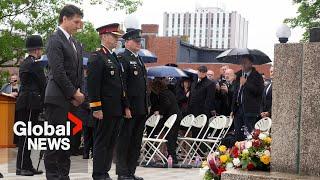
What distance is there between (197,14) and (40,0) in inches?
5110

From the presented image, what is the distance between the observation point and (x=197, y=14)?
151 meters

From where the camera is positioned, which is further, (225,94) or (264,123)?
(225,94)

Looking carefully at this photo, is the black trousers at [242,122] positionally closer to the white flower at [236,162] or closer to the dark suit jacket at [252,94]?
the dark suit jacket at [252,94]

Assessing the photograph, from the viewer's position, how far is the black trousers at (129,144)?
7.93 m

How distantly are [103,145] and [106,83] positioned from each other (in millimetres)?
789

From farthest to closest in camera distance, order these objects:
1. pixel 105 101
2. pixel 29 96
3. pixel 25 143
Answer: pixel 29 96 → pixel 25 143 → pixel 105 101

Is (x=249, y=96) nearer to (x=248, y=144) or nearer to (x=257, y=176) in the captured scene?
(x=248, y=144)

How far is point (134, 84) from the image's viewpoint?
26.5 feet

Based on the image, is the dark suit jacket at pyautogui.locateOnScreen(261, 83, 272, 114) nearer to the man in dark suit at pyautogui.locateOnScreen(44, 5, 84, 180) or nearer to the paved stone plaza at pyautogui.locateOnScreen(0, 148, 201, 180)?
the paved stone plaza at pyautogui.locateOnScreen(0, 148, 201, 180)

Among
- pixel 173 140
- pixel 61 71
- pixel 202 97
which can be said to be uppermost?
pixel 61 71

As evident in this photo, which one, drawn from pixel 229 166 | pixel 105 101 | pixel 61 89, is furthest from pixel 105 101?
pixel 229 166

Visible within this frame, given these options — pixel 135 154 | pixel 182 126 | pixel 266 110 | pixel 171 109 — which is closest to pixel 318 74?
pixel 135 154

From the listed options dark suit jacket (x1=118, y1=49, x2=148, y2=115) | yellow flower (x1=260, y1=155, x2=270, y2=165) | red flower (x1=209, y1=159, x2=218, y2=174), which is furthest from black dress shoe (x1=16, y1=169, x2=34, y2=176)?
yellow flower (x1=260, y1=155, x2=270, y2=165)

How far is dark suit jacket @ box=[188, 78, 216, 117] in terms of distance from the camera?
1256 cm
